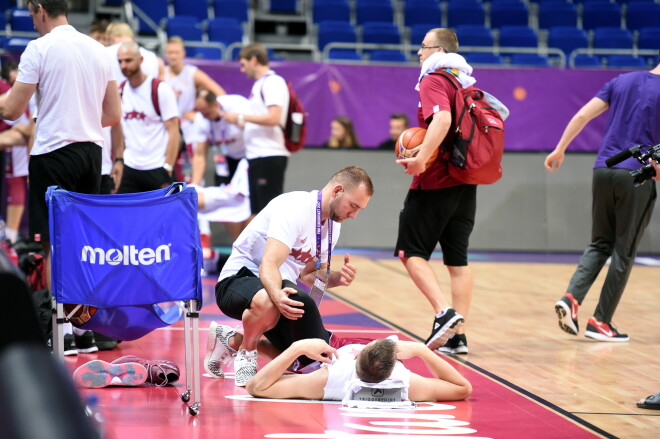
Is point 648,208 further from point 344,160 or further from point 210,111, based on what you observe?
point 344,160

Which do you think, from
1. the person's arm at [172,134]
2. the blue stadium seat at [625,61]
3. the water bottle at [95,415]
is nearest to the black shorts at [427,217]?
the person's arm at [172,134]

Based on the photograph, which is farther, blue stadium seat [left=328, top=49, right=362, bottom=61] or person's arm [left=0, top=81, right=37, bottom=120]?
blue stadium seat [left=328, top=49, right=362, bottom=61]

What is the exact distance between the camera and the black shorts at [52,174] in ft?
18.0

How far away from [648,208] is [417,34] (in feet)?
30.5

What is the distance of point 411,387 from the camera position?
471cm

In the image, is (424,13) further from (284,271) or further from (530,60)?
(284,271)

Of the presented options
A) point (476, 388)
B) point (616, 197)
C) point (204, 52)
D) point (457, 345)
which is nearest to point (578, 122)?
point (616, 197)

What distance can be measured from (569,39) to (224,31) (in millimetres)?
5691

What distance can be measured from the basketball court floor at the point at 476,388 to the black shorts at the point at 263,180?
94 cm

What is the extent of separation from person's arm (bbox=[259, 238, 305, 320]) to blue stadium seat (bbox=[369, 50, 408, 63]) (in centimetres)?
1047

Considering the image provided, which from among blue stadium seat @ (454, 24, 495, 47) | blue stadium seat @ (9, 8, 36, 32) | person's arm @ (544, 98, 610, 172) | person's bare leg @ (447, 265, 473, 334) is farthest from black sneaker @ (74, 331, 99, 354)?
blue stadium seat @ (454, 24, 495, 47)

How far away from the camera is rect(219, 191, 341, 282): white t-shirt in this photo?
16.0 feet

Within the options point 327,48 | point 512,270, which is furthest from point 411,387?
point 327,48

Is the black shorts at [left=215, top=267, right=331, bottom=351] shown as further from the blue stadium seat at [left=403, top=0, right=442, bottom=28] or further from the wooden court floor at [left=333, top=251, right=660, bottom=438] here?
the blue stadium seat at [left=403, top=0, right=442, bottom=28]
